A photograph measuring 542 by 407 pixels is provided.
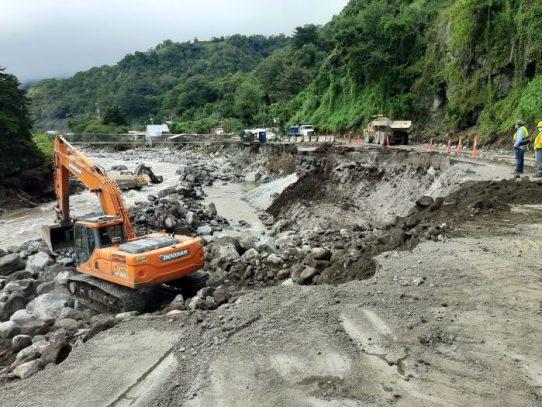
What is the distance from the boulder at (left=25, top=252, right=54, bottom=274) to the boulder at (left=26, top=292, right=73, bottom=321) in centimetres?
325

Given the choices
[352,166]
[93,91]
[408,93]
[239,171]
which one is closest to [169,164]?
[239,171]

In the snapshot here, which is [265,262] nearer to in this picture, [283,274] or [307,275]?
[283,274]

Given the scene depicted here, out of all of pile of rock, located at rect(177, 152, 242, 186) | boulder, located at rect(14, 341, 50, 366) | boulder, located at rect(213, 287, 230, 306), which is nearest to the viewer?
boulder, located at rect(14, 341, 50, 366)

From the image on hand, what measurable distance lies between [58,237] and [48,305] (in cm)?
294

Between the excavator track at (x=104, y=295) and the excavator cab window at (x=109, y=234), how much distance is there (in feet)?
2.89

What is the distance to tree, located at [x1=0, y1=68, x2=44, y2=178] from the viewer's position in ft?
88.9

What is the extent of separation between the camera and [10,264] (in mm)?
13930

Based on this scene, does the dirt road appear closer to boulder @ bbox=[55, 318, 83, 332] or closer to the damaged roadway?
the damaged roadway

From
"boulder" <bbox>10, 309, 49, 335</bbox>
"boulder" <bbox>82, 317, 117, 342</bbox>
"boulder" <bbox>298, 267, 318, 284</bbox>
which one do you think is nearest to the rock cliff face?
"boulder" <bbox>298, 267, 318, 284</bbox>

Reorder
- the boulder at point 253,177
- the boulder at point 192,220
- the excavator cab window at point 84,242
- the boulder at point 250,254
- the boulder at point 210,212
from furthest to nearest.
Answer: the boulder at point 253,177 < the boulder at point 210,212 < the boulder at point 192,220 < the boulder at point 250,254 < the excavator cab window at point 84,242

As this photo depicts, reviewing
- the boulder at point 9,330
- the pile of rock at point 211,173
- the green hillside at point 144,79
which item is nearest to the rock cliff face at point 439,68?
the pile of rock at point 211,173

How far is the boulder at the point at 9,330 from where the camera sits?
8992 millimetres

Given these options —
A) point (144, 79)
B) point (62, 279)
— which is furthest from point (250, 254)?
point (144, 79)

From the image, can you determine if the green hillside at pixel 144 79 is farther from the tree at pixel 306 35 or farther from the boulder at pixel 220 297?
the boulder at pixel 220 297
